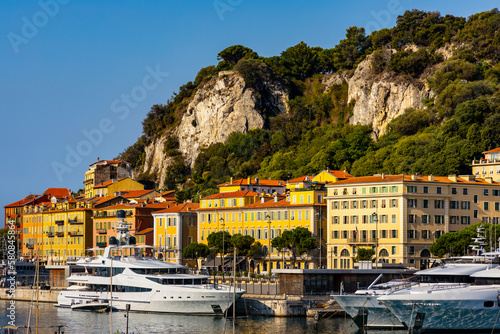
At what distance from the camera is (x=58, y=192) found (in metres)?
156

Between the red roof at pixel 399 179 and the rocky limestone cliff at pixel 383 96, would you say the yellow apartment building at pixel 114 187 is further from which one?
the red roof at pixel 399 179

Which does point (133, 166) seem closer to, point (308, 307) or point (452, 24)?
point (452, 24)

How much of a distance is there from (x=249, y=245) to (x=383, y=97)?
49.6m

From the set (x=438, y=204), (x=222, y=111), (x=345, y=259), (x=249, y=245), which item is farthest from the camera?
(x=222, y=111)

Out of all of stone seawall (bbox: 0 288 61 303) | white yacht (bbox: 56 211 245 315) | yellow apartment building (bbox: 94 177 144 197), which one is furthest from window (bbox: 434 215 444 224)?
yellow apartment building (bbox: 94 177 144 197)

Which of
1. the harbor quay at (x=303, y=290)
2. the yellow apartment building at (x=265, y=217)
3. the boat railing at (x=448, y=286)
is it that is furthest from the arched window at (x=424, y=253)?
the boat railing at (x=448, y=286)

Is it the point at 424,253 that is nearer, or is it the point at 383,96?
the point at 424,253

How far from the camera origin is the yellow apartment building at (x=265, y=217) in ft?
290

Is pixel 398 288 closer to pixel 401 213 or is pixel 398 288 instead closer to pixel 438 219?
pixel 401 213

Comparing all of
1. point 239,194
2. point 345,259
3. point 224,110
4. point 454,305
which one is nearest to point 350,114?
point 224,110

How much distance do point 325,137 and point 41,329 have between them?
84298mm

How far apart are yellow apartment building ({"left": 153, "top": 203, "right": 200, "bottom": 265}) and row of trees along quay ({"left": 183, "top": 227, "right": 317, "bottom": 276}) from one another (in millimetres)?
6330

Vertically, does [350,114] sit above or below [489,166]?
above

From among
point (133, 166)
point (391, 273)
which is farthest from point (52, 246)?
point (391, 273)
